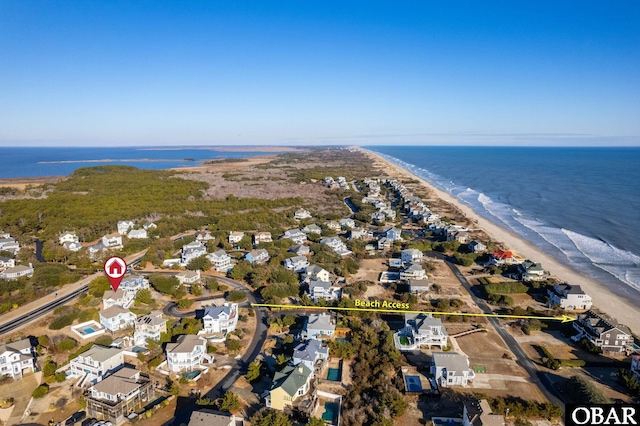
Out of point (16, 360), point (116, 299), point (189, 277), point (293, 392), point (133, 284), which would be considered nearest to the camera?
point (293, 392)

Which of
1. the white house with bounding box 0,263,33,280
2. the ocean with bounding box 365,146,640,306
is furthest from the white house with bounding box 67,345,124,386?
the ocean with bounding box 365,146,640,306

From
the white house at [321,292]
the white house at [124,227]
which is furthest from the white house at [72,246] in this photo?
the white house at [321,292]

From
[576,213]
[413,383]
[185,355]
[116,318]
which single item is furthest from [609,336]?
[576,213]

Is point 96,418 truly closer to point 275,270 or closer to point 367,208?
point 275,270

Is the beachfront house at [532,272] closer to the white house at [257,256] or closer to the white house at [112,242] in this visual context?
the white house at [257,256]

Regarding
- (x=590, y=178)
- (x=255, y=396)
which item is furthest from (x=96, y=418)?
(x=590, y=178)

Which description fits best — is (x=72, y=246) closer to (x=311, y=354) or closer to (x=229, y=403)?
(x=229, y=403)
